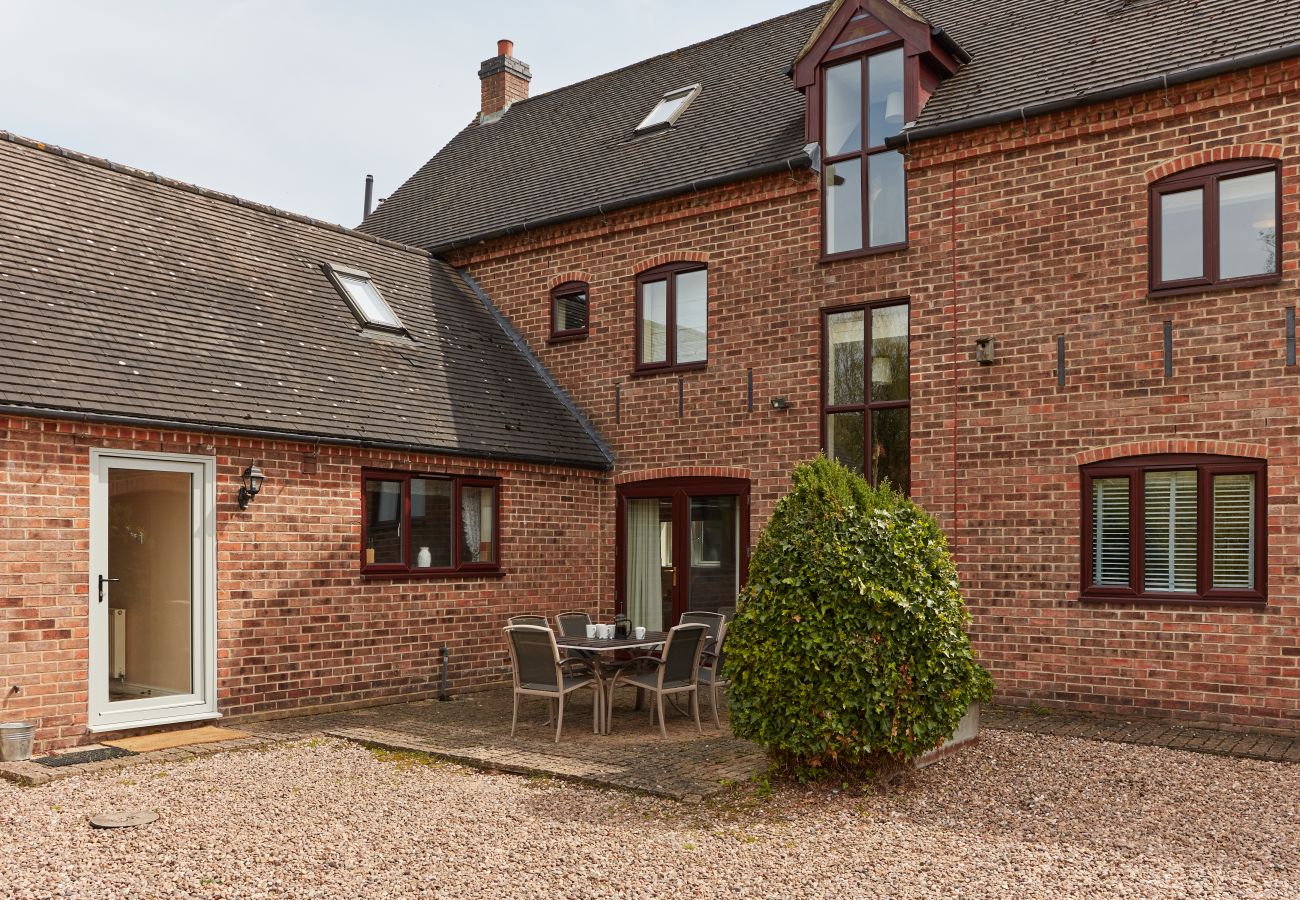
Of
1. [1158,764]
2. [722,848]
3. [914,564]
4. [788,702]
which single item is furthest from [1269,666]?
[722,848]

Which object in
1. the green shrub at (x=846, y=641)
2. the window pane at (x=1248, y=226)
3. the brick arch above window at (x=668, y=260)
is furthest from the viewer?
the brick arch above window at (x=668, y=260)

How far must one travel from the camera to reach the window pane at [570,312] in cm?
1449

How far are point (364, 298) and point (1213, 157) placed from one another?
9.24 meters

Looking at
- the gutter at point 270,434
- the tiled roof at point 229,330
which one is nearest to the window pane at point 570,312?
the tiled roof at point 229,330

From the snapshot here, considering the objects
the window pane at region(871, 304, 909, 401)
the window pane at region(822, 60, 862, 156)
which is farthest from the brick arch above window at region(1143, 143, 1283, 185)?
the window pane at region(822, 60, 862, 156)

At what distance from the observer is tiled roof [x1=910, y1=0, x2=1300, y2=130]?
10.1m

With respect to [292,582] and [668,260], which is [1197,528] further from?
[292,582]

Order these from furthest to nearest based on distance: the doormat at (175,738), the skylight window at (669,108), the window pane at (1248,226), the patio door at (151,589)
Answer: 1. the skylight window at (669,108)
2. the window pane at (1248,226)
3. the patio door at (151,589)
4. the doormat at (175,738)

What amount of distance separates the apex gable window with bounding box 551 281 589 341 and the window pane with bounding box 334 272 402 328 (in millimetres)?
2215

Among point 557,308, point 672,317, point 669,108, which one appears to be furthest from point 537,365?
point 669,108

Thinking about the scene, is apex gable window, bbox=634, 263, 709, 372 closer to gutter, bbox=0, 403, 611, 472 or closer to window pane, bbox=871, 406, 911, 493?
gutter, bbox=0, 403, 611, 472

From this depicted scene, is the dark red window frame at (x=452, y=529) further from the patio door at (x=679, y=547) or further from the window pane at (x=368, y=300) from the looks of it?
the window pane at (x=368, y=300)

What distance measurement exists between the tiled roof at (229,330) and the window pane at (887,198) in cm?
440

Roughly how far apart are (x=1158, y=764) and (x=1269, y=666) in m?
1.89
